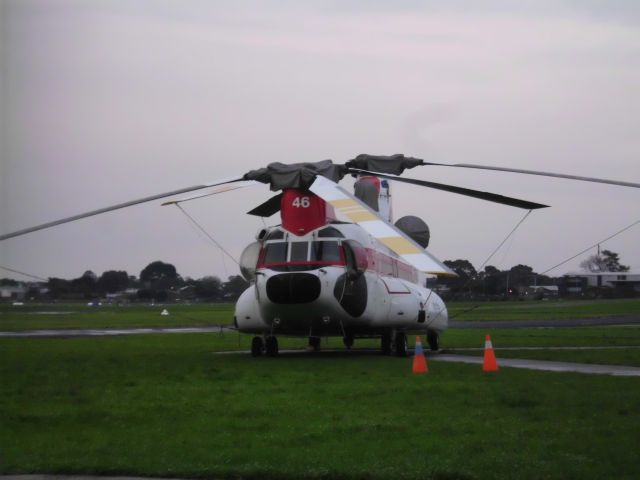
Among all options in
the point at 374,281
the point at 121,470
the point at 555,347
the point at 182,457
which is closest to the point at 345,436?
the point at 182,457

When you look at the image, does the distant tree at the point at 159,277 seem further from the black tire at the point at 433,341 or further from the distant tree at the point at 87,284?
the black tire at the point at 433,341

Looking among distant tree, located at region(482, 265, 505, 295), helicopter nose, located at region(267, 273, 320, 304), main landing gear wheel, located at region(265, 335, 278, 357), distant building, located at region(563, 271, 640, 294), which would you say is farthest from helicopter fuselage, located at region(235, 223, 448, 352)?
distant building, located at region(563, 271, 640, 294)

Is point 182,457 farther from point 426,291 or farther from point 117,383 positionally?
point 426,291

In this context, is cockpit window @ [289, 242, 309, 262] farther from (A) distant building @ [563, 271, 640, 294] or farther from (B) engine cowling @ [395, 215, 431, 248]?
(A) distant building @ [563, 271, 640, 294]

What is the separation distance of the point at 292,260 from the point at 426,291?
322 inches

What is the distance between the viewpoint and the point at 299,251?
974 inches

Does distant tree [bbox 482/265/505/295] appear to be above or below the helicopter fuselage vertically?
above

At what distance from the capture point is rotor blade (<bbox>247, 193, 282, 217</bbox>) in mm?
25894

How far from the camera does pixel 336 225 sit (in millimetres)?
25391

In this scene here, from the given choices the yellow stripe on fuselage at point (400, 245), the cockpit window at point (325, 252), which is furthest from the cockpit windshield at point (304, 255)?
the yellow stripe on fuselage at point (400, 245)

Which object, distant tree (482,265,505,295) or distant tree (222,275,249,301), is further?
distant tree (482,265,505,295)

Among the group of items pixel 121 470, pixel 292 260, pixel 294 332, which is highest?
pixel 292 260

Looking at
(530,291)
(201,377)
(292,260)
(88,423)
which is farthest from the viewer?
(530,291)

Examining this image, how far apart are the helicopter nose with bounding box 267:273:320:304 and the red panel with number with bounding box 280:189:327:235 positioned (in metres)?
1.35
